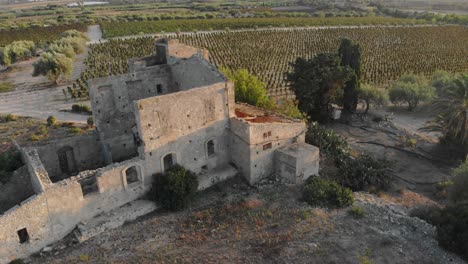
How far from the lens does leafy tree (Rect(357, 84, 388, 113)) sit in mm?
41344

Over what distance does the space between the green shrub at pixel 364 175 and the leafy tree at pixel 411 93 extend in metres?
18.8

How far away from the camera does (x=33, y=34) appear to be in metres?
96.8

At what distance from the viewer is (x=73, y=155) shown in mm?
26844

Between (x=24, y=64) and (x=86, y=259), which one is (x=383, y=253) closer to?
(x=86, y=259)

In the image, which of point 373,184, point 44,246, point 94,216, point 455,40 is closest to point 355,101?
point 373,184

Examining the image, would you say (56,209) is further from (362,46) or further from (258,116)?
(362,46)

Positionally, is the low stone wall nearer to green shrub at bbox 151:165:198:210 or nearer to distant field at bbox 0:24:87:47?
green shrub at bbox 151:165:198:210

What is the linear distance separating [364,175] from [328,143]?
13.9 ft

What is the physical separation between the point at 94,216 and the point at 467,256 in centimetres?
1937

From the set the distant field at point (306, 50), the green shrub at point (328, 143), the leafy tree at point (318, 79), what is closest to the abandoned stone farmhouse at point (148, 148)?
the green shrub at point (328, 143)

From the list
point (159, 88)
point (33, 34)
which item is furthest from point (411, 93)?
point (33, 34)

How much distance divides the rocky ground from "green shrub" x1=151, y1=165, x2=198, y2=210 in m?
0.62

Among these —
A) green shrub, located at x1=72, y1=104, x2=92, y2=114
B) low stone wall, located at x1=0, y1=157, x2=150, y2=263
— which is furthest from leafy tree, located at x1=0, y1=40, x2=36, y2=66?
low stone wall, located at x1=0, y1=157, x2=150, y2=263

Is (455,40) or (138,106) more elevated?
(138,106)
